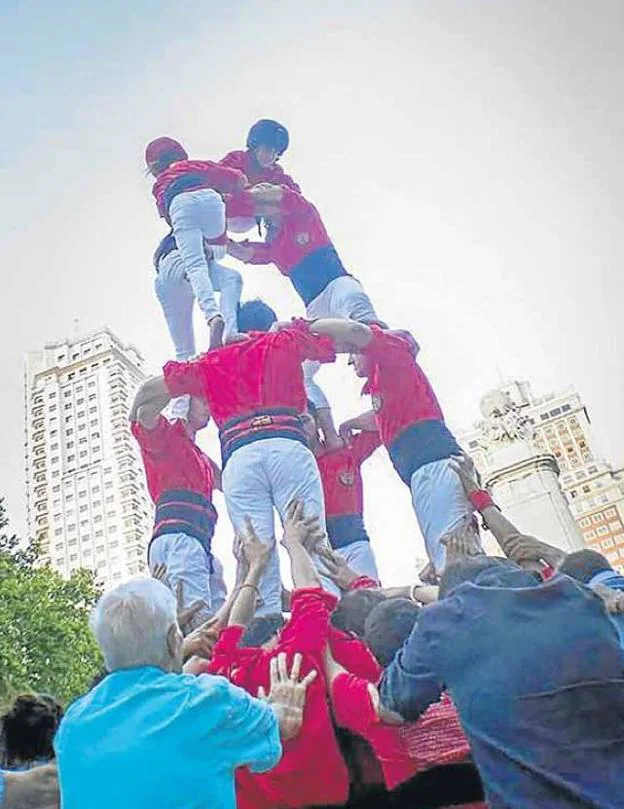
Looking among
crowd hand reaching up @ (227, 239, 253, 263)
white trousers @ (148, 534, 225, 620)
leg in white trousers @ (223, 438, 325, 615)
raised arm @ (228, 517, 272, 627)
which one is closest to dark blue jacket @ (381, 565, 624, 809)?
raised arm @ (228, 517, 272, 627)

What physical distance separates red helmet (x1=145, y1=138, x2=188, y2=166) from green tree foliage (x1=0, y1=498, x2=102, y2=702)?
943 centimetres

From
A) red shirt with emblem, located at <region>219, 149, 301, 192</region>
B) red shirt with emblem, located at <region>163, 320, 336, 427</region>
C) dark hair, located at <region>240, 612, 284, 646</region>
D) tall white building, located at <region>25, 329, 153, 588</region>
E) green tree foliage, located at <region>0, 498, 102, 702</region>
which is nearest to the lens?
dark hair, located at <region>240, 612, 284, 646</region>

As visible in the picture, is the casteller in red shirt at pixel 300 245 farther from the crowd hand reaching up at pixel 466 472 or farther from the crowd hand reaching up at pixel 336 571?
the crowd hand reaching up at pixel 336 571

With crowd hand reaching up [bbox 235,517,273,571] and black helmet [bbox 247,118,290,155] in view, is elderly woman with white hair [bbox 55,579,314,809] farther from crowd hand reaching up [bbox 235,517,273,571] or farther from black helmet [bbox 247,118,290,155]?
black helmet [bbox 247,118,290,155]

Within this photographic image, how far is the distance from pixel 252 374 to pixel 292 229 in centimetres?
194

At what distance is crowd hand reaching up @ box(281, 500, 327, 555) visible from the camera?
3.74 m

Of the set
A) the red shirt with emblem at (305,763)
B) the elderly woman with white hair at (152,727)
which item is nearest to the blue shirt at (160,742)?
the elderly woman with white hair at (152,727)

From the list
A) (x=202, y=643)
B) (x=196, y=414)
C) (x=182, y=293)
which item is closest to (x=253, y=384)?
(x=196, y=414)

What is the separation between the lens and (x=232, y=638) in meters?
2.77

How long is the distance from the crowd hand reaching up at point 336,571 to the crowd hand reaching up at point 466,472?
2.90ft

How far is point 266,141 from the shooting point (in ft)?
20.9

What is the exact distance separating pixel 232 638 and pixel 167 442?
245 cm

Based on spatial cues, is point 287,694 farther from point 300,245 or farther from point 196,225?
point 300,245

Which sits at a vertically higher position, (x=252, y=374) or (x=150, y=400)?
(x=150, y=400)
